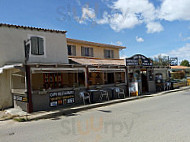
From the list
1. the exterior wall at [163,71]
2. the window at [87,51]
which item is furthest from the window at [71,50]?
the exterior wall at [163,71]

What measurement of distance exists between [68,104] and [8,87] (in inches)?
165

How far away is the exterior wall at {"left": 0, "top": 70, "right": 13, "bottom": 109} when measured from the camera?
10.9 m

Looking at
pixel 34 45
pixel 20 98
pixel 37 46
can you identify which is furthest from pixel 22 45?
pixel 20 98

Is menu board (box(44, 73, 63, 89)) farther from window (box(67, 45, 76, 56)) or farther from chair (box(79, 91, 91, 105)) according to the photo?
window (box(67, 45, 76, 56))

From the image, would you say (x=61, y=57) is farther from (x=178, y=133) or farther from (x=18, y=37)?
(x=178, y=133)

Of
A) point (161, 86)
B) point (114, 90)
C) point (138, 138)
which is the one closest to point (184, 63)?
point (161, 86)

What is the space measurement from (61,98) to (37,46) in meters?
4.70

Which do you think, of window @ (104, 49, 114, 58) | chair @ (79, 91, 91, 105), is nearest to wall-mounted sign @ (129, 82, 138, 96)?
chair @ (79, 91, 91, 105)

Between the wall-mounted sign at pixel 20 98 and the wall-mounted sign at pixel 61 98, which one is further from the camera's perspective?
the wall-mounted sign at pixel 61 98

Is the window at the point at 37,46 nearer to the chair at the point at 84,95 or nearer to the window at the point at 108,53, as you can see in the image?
the chair at the point at 84,95

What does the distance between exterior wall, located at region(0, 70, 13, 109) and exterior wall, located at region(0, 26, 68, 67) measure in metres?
0.81

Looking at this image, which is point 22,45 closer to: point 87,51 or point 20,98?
point 20,98

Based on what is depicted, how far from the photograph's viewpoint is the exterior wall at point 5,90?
429 inches

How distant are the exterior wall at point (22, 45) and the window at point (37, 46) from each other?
27 cm
